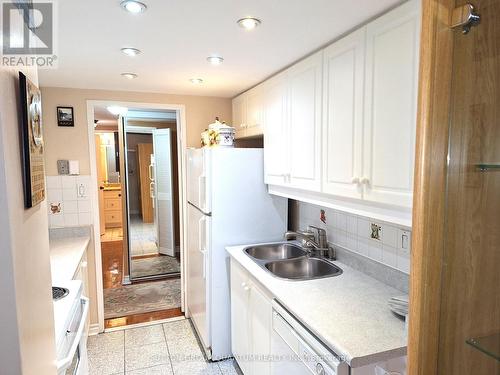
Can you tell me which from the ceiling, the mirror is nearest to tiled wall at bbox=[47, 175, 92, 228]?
the ceiling

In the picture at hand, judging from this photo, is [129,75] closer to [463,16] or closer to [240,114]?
[240,114]

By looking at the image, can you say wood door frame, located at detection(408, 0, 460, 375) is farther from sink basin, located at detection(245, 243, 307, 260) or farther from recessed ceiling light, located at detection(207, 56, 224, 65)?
sink basin, located at detection(245, 243, 307, 260)

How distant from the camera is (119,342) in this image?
2.91 m

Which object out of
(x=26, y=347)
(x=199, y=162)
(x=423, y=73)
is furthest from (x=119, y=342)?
(x=423, y=73)

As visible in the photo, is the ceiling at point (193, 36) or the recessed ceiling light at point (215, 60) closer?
the ceiling at point (193, 36)

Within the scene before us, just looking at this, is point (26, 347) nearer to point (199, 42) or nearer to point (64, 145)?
point (199, 42)

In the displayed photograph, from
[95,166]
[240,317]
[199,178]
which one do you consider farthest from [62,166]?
[240,317]

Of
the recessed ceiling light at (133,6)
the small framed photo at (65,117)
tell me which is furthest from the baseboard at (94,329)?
the recessed ceiling light at (133,6)

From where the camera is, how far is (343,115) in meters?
1.67

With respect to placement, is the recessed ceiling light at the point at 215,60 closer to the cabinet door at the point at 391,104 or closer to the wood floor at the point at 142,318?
the cabinet door at the point at 391,104

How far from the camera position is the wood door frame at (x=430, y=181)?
743 millimetres

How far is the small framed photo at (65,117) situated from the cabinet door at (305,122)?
6.43 ft

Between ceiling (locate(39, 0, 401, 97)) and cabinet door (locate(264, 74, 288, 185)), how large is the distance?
138mm

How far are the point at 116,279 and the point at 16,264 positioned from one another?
3.98m
